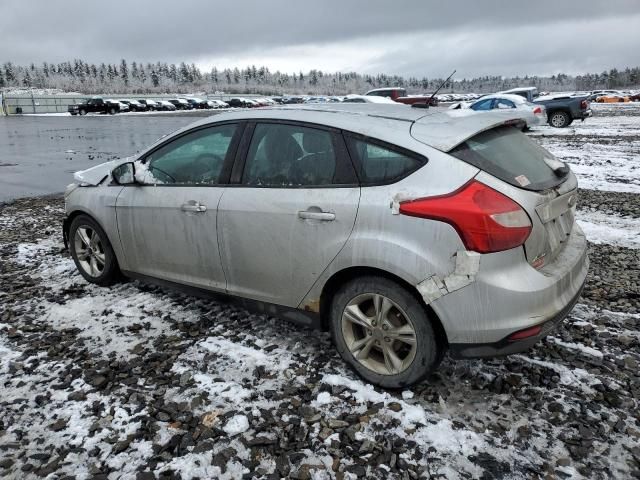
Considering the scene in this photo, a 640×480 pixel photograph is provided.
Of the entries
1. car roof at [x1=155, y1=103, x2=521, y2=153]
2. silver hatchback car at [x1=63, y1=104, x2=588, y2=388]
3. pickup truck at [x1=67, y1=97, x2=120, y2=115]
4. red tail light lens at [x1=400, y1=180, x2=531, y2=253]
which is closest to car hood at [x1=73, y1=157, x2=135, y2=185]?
silver hatchback car at [x1=63, y1=104, x2=588, y2=388]

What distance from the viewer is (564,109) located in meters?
21.8

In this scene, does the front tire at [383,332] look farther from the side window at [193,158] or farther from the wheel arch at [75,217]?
the wheel arch at [75,217]

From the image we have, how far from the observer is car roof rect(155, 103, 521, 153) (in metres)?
2.87

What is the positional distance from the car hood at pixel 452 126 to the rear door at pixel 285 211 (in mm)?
500

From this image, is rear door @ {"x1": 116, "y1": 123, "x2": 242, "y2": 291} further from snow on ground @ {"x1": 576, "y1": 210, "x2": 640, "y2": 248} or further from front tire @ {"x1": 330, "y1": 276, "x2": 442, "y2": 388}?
snow on ground @ {"x1": 576, "y1": 210, "x2": 640, "y2": 248}

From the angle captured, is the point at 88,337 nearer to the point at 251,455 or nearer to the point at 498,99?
the point at 251,455

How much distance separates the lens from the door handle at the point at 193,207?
357cm

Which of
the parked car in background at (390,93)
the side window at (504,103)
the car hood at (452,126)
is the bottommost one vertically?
the car hood at (452,126)

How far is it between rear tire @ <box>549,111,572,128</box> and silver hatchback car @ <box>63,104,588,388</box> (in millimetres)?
21636

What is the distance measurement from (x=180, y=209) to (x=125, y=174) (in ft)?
2.62

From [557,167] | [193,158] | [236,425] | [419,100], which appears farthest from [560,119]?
[236,425]

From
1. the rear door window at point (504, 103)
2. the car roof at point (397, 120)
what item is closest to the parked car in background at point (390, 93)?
the rear door window at point (504, 103)

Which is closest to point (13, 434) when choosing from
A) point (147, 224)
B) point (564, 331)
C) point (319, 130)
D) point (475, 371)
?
point (147, 224)

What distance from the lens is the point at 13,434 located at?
107 inches
